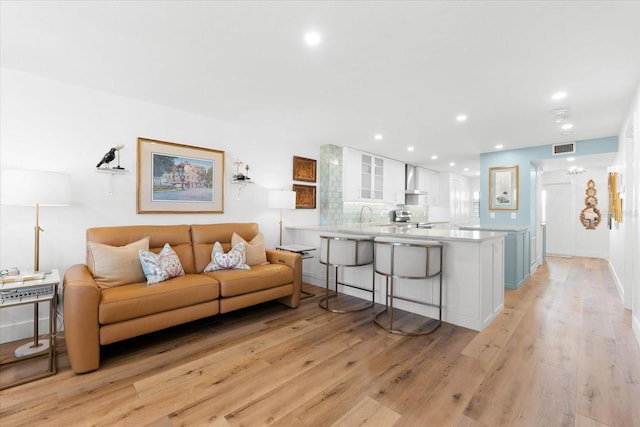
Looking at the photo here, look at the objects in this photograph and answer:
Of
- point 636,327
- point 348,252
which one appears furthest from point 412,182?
point 636,327

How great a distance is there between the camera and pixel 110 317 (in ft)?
7.47

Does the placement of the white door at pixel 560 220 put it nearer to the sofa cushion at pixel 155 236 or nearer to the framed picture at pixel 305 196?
the framed picture at pixel 305 196

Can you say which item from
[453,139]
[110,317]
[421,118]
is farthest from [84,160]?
[453,139]

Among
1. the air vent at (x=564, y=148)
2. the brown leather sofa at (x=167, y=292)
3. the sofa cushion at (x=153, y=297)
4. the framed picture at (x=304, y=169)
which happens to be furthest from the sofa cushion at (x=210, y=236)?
the air vent at (x=564, y=148)

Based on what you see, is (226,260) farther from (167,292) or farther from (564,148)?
(564,148)

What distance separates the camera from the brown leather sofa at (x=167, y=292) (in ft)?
7.12

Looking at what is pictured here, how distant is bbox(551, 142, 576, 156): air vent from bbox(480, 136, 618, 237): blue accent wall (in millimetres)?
45

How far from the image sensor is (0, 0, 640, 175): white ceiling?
186 cm

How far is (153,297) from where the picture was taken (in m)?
2.49

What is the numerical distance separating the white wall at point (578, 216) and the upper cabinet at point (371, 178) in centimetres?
434

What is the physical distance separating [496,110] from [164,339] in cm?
429

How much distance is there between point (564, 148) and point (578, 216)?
358 cm

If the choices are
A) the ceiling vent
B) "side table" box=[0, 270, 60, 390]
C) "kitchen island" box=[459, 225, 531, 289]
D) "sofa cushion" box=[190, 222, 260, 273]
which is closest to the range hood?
"kitchen island" box=[459, 225, 531, 289]

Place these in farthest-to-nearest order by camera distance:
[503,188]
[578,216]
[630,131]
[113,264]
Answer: [578,216]
[503,188]
[630,131]
[113,264]
